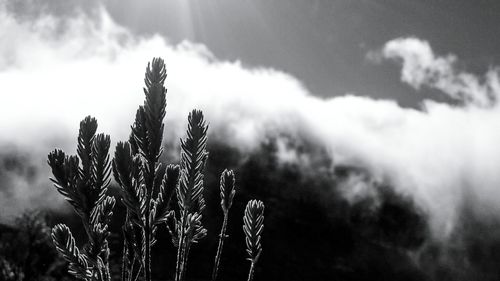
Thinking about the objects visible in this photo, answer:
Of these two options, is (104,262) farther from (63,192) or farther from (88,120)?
(88,120)

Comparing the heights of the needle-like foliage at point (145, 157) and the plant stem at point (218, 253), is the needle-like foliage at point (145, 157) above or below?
above

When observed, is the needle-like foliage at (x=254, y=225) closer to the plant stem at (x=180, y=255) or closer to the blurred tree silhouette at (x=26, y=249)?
the plant stem at (x=180, y=255)

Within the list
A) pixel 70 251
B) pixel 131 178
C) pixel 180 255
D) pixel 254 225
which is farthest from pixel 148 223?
pixel 254 225

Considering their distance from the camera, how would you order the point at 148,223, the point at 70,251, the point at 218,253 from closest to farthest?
the point at 148,223 < the point at 70,251 < the point at 218,253

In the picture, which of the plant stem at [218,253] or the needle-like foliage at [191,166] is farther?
the plant stem at [218,253]

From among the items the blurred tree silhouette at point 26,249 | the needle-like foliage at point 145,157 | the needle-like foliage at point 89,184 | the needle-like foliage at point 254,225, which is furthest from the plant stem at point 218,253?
the blurred tree silhouette at point 26,249

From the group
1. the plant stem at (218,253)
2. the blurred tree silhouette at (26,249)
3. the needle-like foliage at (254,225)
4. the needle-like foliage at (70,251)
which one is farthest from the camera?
the blurred tree silhouette at (26,249)

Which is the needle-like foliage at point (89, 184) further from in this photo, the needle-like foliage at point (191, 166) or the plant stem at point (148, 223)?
the needle-like foliage at point (191, 166)

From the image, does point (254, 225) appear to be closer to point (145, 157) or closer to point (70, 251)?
point (145, 157)

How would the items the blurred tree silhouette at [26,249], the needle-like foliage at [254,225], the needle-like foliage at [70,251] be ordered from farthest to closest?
the blurred tree silhouette at [26,249], the needle-like foliage at [254,225], the needle-like foliage at [70,251]

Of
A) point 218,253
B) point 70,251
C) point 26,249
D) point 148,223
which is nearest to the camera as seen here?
point 148,223

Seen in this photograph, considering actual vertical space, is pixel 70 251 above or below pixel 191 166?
below

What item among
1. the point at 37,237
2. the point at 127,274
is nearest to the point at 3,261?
the point at 37,237

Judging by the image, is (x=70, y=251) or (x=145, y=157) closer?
(x=145, y=157)
